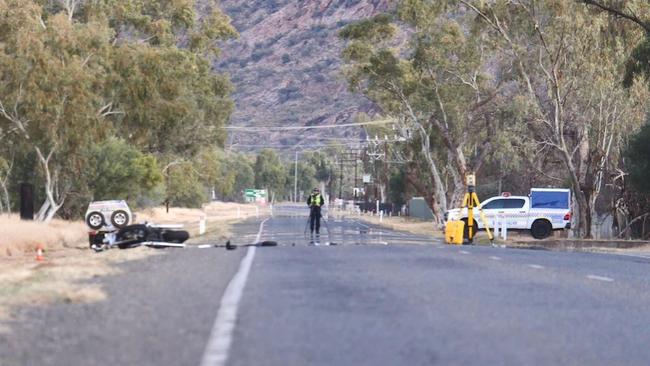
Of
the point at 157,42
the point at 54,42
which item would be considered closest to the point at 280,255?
the point at 54,42

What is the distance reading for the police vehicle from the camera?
174ft

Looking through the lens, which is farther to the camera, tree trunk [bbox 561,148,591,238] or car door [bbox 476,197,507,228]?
car door [bbox 476,197,507,228]

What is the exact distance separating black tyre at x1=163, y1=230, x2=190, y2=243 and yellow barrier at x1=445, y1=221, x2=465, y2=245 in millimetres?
11819

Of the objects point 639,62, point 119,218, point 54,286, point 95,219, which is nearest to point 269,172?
point 119,218

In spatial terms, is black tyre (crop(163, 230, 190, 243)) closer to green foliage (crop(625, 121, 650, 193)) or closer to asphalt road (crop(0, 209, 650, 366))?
asphalt road (crop(0, 209, 650, 366))

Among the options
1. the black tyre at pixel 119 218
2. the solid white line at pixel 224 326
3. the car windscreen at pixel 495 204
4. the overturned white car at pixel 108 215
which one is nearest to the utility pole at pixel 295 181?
A: the car windscreen at pixel 495 204

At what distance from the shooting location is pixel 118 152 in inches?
2436

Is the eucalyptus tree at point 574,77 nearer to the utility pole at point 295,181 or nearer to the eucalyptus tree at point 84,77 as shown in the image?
the eucalyptus tree at point 84,77

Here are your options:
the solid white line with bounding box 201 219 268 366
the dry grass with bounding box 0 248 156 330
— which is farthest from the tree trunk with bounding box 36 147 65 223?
the solid white line with bounding box 201 219 268 366

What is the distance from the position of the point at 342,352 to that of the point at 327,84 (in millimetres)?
185171

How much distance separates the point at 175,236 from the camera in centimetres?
3369

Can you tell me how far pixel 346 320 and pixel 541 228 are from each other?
42.2 m

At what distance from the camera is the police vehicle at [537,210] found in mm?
53094

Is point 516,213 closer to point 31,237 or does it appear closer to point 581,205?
point 581,205
